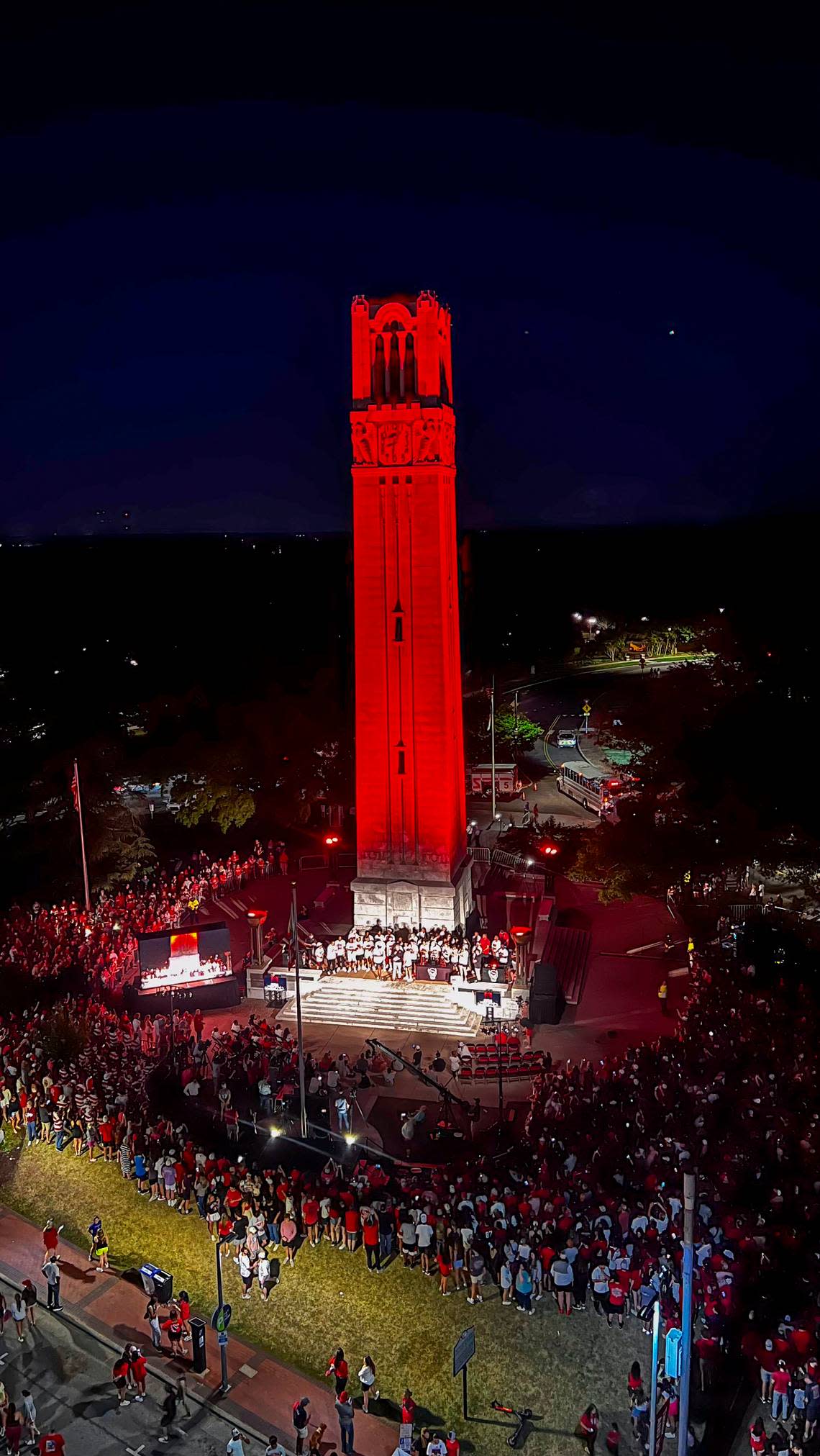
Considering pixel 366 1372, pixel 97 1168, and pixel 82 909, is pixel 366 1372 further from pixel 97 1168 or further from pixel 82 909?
pixel 82 909

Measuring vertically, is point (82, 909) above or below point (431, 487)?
below

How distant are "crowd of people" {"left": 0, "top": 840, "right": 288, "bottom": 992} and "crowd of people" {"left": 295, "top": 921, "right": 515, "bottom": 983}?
5407mm

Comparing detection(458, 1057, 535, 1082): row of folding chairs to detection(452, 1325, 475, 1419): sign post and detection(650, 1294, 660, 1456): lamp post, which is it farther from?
detection(650, 1294, 660, 1456): lamp post

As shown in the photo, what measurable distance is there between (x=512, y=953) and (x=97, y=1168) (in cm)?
1330

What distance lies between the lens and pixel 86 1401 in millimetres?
14562

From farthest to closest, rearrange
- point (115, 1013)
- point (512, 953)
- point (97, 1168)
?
point (512, 953)
point (115, 1013)
point (97, 1168)

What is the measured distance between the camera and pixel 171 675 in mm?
58062

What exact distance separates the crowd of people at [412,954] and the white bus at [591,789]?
18.0 meters

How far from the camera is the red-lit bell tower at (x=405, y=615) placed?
100ft

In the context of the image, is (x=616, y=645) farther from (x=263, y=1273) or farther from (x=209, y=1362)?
(x=209, y=1362)

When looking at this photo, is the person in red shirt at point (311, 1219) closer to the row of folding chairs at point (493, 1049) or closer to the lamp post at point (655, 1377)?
the lamp post at point (655, 1377)

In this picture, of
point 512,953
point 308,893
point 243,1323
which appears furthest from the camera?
point 308,893

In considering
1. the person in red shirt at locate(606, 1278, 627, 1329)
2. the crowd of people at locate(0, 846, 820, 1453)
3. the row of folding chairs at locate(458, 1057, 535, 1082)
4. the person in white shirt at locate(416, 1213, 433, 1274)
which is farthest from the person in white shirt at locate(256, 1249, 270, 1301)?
the row of folding chairs at locate(458, 1057, 535, 1082)

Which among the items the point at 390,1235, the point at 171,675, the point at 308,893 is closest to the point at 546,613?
the point at 171,675
